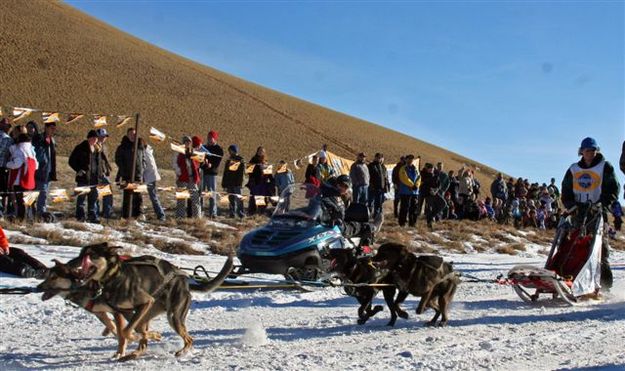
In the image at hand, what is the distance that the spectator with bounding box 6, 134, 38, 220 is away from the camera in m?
13.0

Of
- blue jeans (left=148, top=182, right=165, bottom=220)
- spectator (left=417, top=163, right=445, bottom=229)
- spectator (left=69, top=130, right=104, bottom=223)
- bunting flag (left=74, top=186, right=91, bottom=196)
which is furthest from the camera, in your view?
spectator (left=417, top=163, right=445, bottom=229)

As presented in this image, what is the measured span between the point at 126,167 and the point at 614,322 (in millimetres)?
11046

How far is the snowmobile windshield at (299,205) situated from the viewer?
10102 millimetres

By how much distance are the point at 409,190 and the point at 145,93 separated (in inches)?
2236

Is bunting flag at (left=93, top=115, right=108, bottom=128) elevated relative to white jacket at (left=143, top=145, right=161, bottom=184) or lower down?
elevated

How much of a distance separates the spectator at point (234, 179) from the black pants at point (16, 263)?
844 cm

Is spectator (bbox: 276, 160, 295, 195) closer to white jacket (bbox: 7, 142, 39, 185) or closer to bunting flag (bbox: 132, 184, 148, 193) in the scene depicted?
bunting flag (bbox: 132, 184, 148, 193)

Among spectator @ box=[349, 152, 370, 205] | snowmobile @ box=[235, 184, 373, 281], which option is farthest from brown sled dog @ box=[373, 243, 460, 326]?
A: spectator @ box=[349, 152, 370, 205]

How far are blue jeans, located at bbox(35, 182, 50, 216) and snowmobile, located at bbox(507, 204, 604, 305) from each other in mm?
9192

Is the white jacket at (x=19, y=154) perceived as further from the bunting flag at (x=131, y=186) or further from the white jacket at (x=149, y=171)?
the white jacket at (x=149, y=171)

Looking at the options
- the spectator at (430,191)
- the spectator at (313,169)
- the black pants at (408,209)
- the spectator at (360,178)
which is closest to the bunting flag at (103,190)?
the spectator at (313,169)

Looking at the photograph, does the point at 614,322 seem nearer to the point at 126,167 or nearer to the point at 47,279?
the point at 47,279

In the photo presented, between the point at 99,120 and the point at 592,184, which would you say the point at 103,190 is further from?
the point at 592,184

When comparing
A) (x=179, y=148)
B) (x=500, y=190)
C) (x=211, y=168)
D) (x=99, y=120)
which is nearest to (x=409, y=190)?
(x=211, y=168)
